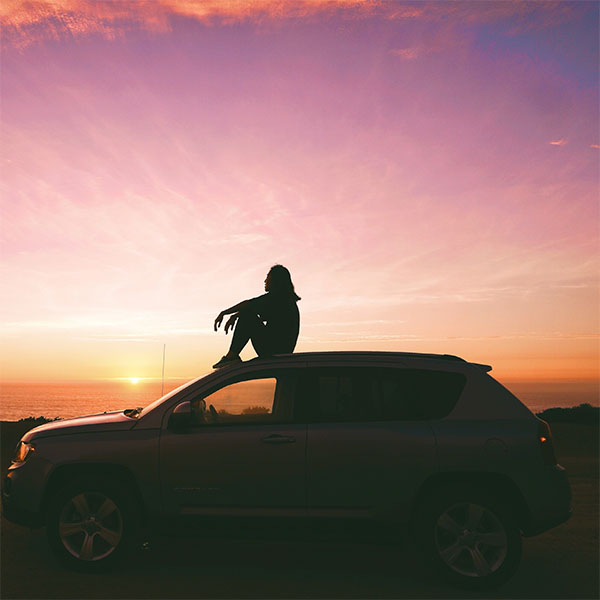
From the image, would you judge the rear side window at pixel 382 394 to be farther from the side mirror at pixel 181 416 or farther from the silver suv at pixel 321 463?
the side mirror at pixel 181 416

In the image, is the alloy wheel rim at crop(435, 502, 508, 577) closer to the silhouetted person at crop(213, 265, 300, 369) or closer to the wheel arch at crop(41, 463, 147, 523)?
the wheel arch at crop(41, 463, 147, 523)

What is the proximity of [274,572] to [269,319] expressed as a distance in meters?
3.17

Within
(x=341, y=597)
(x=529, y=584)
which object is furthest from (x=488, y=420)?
(x=341, y=597)

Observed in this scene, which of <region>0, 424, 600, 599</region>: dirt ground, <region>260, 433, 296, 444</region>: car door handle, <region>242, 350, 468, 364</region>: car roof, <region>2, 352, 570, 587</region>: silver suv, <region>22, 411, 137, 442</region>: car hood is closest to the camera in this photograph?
<region>0, 424, 600, 599</region>: dirt ground

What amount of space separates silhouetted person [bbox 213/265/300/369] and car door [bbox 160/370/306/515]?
216 centimetres

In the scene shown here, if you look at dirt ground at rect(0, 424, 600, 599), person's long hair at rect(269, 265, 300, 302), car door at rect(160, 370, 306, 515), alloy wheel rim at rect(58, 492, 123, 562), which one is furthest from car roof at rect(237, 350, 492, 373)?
person's long hair at rect(269, 265, 300, 302)

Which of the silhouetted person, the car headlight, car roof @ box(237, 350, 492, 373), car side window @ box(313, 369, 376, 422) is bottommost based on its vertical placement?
the car headlight

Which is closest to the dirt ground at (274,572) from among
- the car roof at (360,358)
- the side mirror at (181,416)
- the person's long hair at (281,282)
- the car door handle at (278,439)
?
the side mirror at (181,416)

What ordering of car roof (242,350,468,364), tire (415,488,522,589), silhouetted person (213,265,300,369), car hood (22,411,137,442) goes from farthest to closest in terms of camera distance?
silhouetted person (213,265,300,369)
car roof (242,350,468,364)
car hood (22,411,137,442)
tire (415,488,522,589)

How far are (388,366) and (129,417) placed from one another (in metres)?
2.59

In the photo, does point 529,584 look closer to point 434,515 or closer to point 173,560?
point 434,515

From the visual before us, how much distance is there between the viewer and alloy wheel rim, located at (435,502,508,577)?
516 cm

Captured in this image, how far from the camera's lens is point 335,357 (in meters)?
5.75

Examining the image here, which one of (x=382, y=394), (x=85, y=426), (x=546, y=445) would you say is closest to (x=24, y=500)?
(x=85, y=426)
